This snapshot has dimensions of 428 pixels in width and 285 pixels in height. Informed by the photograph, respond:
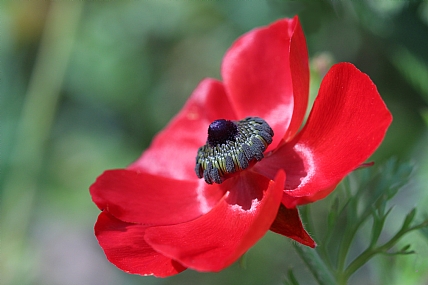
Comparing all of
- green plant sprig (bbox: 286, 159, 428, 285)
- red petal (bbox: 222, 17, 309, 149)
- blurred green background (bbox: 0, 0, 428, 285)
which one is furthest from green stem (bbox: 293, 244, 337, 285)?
blurred green background (bbox: 0, 0, 428, 285)

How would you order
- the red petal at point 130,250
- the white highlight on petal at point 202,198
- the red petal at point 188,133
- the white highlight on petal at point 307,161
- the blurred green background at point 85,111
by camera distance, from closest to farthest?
the red petal at point 130,250 → the white highlight on petal at point 307,161 → the white highlight on petal at point 202,198 → the red petal at point 188,133 → the blurred green background at point 85,111

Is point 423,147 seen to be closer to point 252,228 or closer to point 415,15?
point 415,15

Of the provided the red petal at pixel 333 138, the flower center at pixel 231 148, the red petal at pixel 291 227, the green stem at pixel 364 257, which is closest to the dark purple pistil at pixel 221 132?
the flower center at pixel 231 148

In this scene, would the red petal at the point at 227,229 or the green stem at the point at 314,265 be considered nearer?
the red petal at the point at 227,229

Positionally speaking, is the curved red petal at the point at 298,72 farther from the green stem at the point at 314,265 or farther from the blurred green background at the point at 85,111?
the blurred green background at the point at 85,111

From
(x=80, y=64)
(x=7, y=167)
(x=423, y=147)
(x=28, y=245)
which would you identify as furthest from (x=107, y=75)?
(x=423, y=147)
